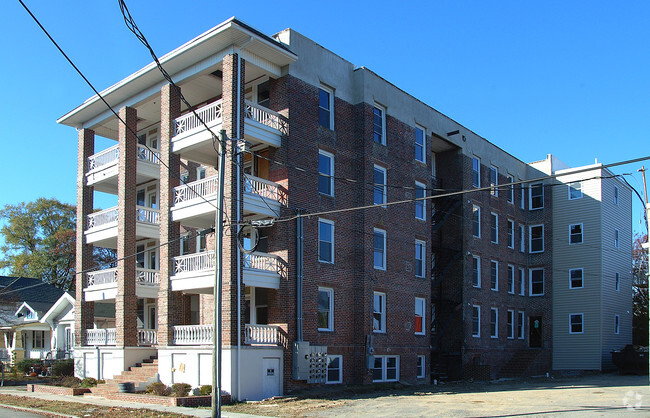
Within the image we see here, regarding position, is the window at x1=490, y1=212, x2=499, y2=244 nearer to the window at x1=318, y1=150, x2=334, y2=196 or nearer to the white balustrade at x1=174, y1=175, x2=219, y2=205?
the window at x1=318, y1=150, x2=334, y2=196

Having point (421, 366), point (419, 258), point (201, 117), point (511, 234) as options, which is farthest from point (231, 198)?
point (511, 234)

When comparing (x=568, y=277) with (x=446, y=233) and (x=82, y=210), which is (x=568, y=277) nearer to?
(x=446, y=233)

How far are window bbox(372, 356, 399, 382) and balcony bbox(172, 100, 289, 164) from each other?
1066 centimetres

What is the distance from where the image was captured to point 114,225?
29.2m

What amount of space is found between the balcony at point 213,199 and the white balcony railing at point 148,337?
565cm

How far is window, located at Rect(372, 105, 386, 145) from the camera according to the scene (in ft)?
96.8

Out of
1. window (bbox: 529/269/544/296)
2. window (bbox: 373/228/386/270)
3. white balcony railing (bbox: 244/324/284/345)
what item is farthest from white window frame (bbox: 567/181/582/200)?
white balcony railing (bbox: 244/324/284/345)

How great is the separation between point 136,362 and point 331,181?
1116cm

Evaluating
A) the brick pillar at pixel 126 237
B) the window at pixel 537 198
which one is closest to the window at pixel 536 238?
the window at pixel 537 198

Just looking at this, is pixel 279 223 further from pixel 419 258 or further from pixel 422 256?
pixel 422 256

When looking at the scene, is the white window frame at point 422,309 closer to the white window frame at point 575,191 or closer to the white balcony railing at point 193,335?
the white balcony railing at point 193,335

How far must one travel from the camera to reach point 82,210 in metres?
31.8

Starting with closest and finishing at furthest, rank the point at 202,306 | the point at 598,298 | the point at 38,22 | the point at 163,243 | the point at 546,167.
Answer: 1. the point at 38,22
2. the point at 163,243
3. the point at 202,306
4. the point at 598,298
5. the point at 546,167

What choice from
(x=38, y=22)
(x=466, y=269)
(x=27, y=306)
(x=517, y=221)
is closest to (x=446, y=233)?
(x=466, y=269)
